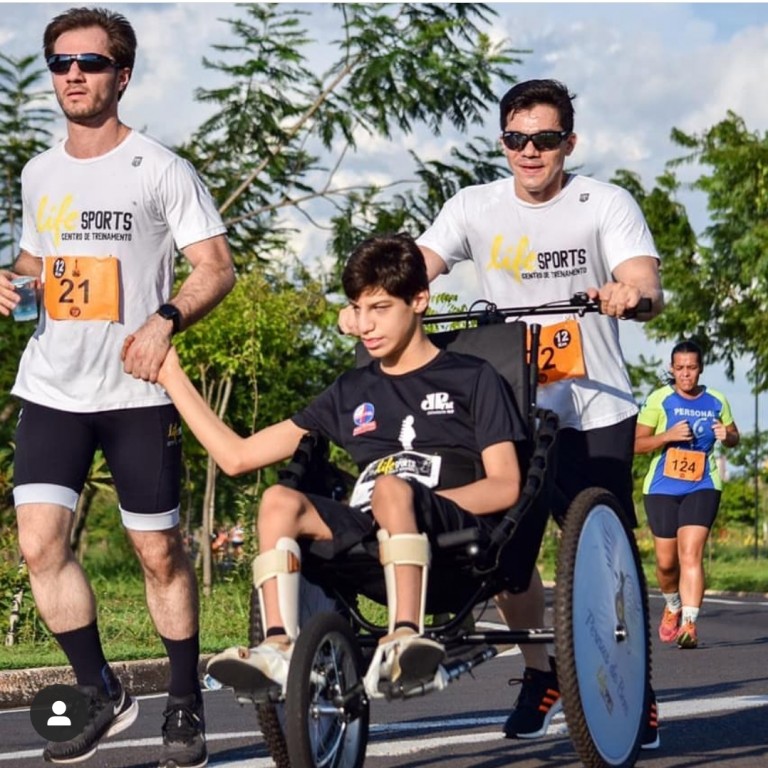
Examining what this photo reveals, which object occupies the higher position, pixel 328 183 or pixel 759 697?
pixel 328 183

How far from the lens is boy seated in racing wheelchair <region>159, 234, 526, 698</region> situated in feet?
16.5

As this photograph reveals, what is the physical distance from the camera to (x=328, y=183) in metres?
23.3

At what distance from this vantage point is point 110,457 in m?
6.19

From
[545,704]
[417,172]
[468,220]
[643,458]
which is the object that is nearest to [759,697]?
[545,704]

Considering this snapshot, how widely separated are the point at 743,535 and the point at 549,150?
38364 mm

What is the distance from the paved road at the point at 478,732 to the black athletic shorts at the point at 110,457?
85cm

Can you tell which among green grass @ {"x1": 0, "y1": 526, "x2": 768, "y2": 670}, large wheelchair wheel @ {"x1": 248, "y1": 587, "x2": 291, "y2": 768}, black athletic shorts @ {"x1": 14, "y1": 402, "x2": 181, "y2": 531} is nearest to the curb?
green grass @ {"x1": 0, "y1": 526, "x2": 768, "y2": 670}

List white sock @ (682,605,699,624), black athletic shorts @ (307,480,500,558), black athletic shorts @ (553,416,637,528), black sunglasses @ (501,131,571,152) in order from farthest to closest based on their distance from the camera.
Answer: white sock @ (682,605,699,624) → black athletic shorts @ (553,416,637,528) → black sunglasses @ (501,131,571,152) → black athletic shorts @ (307,480,500,558)

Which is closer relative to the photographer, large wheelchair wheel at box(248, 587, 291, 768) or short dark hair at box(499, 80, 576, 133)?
large wheelchair wheel at box(248, 587, 291, 768)

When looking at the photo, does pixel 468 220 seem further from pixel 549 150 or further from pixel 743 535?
pixel 743 535

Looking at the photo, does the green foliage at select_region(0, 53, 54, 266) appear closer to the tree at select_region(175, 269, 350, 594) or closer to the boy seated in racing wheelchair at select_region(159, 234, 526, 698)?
the tree at select_region(175, 269, 350, 594)

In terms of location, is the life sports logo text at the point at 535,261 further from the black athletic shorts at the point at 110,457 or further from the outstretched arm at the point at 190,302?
Result: the black athletic shorts at the point at 110,457

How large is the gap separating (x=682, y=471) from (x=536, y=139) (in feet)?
22.3

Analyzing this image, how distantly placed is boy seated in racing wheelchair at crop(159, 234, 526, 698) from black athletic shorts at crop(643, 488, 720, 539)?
23.9ft
